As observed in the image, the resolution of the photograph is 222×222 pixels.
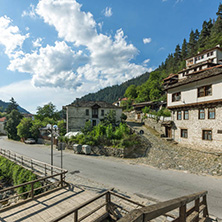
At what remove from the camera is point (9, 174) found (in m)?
16.2

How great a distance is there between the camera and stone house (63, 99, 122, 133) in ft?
106

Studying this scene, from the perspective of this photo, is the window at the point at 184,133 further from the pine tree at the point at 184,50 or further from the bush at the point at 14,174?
the pine tree at the point at 184,50

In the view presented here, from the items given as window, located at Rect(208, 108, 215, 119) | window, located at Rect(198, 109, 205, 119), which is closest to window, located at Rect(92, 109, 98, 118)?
window, located at Rect(198, 109, 205, 119)

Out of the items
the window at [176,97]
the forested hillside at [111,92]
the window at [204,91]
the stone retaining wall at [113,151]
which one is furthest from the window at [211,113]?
the forested hillside at [111,92]

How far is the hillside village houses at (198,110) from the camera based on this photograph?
51.8 feet

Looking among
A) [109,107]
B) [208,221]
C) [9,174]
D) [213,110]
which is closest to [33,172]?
[9,174]

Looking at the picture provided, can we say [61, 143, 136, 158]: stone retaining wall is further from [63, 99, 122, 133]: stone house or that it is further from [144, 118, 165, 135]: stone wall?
[63, 99, 122, 133]: stone house

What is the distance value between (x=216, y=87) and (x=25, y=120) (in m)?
41.7

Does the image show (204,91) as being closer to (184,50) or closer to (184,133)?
(184,133)

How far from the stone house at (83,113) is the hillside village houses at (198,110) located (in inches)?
623

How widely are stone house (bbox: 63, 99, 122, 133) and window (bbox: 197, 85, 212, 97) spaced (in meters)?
19.7

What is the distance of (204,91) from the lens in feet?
56.2

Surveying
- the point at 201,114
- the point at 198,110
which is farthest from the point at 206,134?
the point at 198,110

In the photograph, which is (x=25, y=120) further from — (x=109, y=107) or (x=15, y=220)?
(x=15, y=220)
